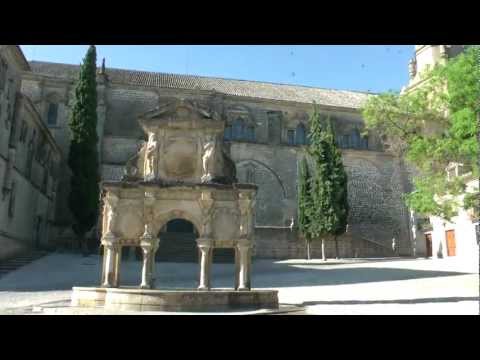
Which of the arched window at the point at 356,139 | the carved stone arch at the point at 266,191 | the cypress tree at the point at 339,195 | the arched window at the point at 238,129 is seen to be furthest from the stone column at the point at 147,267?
the arched window at the point at 356,139

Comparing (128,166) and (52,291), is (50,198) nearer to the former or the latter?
(52,291)

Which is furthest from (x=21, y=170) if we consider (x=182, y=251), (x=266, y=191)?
(x=266, y=191)

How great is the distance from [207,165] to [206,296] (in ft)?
12.8

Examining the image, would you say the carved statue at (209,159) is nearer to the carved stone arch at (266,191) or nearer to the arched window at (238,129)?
the carved stone arch at (266,191)

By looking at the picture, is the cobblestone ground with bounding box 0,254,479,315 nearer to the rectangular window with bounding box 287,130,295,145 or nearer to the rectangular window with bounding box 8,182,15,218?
the rectangular window with bounding box 8,182,15,218

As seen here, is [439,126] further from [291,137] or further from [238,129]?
[291,137]

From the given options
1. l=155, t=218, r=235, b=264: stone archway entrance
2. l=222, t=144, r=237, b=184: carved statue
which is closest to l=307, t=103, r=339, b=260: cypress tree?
l=155, t=218, r=235, b=264: stone archway entrance

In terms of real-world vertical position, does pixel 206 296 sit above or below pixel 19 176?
below

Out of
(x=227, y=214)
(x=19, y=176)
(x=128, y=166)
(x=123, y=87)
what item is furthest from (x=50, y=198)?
(x=227, y=214)

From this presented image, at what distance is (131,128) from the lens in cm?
3494

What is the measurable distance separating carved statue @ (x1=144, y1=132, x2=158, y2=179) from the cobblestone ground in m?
4.20

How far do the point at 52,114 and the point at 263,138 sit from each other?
1728 cm

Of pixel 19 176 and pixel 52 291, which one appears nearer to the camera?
pixel 52 291

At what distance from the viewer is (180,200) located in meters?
11.9
